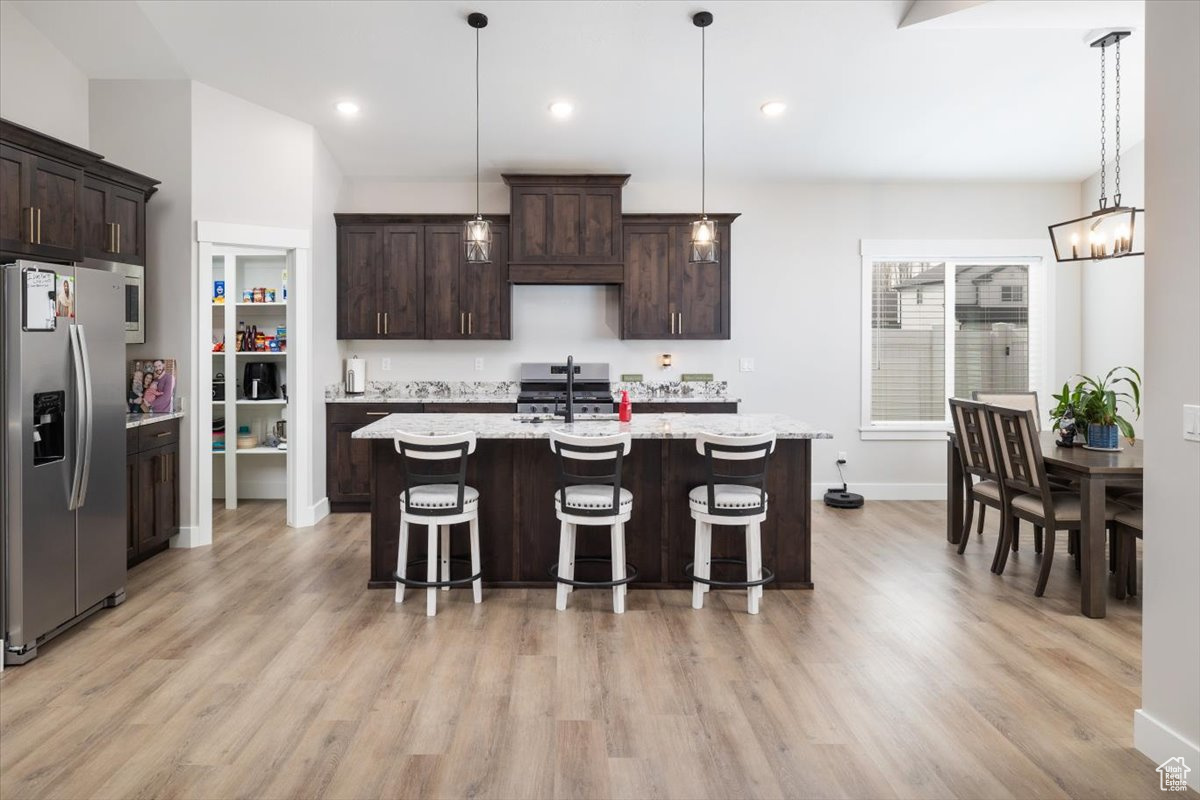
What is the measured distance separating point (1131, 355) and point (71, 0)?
787cm

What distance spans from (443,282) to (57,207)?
8.75 feet

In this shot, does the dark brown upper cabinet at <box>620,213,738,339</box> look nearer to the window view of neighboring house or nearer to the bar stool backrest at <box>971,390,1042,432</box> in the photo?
the window view of neighboring house

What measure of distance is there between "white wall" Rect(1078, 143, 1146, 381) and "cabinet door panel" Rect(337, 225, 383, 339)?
614 cm

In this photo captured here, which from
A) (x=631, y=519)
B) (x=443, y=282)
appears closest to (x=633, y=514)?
(x=631, y=519)

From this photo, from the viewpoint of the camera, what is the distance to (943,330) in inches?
251

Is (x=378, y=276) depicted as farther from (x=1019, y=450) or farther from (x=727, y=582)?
(x=1019, y=450)

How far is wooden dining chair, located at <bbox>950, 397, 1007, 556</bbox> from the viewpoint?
4.22 metres

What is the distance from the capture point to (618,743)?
2314 mm

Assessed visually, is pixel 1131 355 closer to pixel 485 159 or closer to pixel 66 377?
pixel 485 159

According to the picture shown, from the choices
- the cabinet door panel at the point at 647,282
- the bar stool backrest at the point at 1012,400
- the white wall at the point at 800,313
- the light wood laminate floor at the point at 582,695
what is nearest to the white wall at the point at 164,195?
the light wood laminate floor at the point at 582,695

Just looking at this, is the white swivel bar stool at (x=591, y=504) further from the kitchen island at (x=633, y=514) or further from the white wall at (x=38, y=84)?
the white wall at (x=38, y=84)

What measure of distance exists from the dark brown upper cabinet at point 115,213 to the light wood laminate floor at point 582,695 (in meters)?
2.06

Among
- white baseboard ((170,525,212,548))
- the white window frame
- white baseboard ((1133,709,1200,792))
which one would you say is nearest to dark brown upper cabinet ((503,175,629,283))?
the white window frame

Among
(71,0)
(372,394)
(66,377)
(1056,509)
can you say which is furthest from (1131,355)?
(71,0)
